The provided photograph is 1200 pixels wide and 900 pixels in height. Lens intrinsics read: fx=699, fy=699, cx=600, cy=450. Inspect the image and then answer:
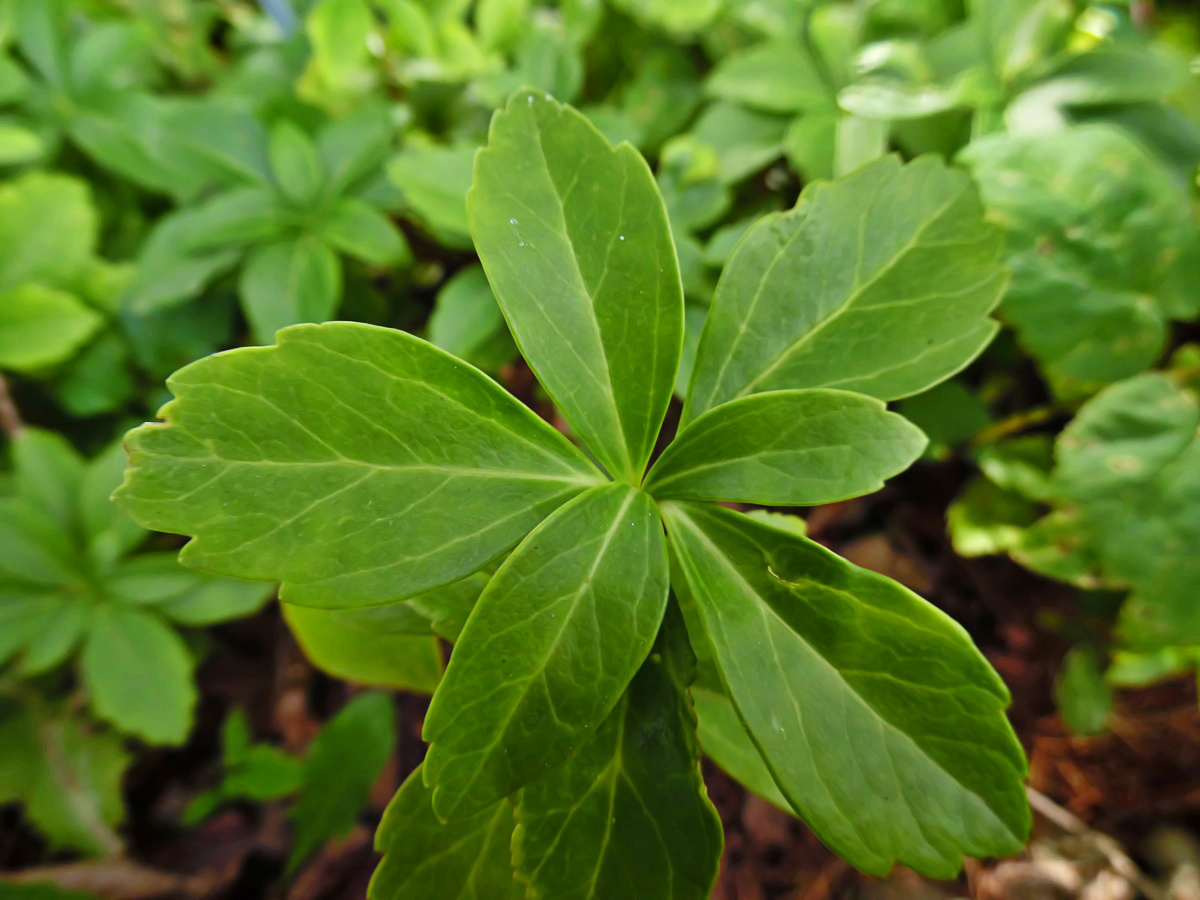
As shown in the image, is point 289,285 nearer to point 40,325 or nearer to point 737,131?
point 40,325

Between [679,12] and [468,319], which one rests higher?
[679,12]

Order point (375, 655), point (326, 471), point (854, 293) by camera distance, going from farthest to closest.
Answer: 1. point (375, 655)
2. point (854, 293)
3. point (326, 471)

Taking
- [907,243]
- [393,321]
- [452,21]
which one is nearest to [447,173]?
[393,321]

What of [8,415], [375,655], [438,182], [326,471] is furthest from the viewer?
[8,415]

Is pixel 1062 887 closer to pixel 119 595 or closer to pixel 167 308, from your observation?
pixel 119 595

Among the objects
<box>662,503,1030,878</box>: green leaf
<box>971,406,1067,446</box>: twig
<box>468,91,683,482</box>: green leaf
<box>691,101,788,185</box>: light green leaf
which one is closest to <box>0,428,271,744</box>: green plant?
<box>468,91,683,482</box>: green leaf

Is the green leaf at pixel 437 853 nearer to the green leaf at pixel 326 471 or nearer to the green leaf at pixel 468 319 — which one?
the green leaf at pixel 326 471

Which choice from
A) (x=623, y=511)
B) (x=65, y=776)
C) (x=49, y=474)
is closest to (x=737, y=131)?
(x=623, y=511)
